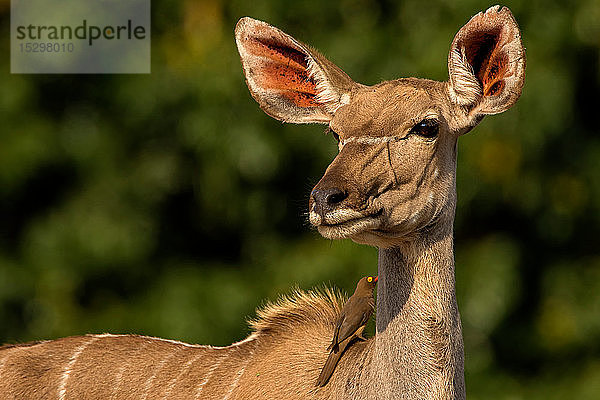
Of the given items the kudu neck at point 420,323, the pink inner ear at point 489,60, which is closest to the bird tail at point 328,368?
the kudu neck at point 420,323

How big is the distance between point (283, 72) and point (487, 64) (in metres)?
0.69

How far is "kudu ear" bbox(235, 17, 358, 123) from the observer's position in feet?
11.7

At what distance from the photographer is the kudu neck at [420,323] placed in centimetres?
319

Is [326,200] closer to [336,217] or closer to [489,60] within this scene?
[336,217]

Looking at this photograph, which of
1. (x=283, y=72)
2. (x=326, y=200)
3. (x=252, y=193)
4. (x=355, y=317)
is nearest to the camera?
(x=326, y=200)

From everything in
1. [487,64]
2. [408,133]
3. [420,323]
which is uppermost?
[487,64]

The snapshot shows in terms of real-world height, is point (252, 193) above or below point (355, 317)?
above

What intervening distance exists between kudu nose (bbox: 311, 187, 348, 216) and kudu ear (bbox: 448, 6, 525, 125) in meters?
0.59

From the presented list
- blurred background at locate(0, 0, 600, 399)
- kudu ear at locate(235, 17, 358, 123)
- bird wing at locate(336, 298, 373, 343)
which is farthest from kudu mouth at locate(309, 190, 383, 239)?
blurred background at locate(0, 0, 600, 399)

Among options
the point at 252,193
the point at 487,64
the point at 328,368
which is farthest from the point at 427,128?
the point at 252,193

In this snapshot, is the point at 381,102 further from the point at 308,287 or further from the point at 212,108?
the point at 212,108

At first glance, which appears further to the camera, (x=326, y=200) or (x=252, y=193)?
(x=252, y=193)

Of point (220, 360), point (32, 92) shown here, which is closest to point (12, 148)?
point (32, 92)

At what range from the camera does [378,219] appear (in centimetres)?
306
